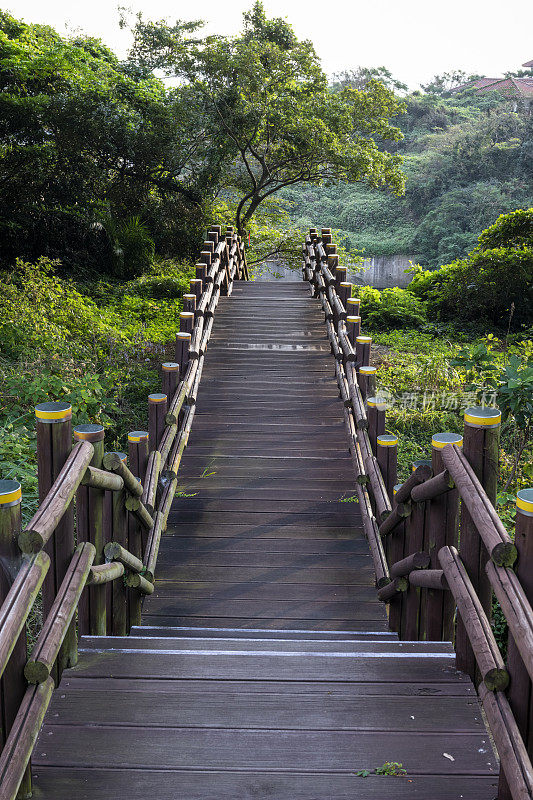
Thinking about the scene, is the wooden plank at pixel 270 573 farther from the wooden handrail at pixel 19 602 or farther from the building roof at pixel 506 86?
the building roof at pixel 506 86

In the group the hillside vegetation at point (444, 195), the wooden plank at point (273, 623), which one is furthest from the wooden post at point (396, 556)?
the hillside vegetation at point (444, 195)

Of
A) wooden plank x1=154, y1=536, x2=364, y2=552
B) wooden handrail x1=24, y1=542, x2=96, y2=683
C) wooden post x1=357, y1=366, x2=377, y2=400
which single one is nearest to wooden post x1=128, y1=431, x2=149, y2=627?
wooden plank x1=154, y1=536, x2=364, y2=552

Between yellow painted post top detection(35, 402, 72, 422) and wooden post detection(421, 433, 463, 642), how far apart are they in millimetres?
1323

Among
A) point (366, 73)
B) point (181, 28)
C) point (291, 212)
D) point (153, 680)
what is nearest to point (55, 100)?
point (181, 28)

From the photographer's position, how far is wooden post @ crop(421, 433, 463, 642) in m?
2.66

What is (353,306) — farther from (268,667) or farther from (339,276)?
(268,667)

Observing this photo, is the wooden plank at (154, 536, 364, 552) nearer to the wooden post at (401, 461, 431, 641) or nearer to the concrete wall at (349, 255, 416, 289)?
the wooden post at (401, 461, 431, 641)

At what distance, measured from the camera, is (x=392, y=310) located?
13.1 meters

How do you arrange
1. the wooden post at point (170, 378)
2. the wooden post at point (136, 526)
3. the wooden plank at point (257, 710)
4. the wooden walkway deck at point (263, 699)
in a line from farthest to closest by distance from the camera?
the wooden post at point (170, 378)
the wooden post at point (136, 526)
the wooden plank at point (257, 710)
the wooden walkway deck at point (263, 699)

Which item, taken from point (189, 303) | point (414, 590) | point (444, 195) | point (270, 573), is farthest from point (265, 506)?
point (444, 195)

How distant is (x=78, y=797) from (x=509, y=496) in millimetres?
4339

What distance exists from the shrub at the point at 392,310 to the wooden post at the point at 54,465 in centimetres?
1118

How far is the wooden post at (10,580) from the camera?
1763 mm

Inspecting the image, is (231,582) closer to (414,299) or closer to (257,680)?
(257,680)
